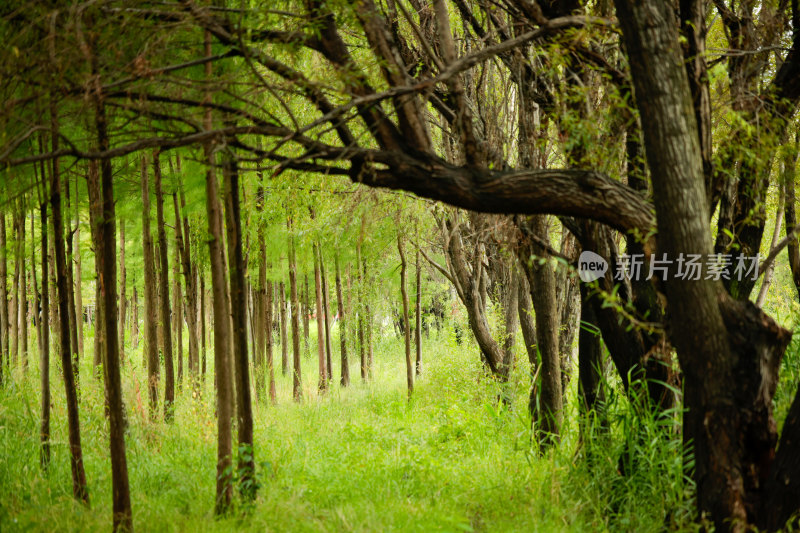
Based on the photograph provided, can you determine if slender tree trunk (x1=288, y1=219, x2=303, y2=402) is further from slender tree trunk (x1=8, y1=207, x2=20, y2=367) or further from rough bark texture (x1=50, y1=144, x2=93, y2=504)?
rough bark texture (x1=50, y1=144, x2=93, y2=504)

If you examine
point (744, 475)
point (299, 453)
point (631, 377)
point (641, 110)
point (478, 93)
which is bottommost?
point (299, 453)

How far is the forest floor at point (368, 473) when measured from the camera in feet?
15.5

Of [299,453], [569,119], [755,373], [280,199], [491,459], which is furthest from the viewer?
[280,199]

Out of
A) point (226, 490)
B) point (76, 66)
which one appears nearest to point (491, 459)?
point (226, 490)

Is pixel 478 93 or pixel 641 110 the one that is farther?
pixel 478 93

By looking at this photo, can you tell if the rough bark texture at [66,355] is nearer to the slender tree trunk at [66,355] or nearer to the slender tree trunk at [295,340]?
the slender tree trunk at [66,355]

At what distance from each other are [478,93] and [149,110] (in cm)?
437

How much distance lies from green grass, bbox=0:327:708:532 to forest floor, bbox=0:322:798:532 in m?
0.02

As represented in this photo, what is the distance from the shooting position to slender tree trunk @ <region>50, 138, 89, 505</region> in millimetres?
5160

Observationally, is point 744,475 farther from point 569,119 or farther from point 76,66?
point 76,66

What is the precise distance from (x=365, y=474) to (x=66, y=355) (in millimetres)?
2991

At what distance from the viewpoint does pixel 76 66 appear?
159 inches

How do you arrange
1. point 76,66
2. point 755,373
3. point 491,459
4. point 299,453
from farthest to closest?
1. point 299,453
2. point 491,459
3. point 76,66
4. point 755,373

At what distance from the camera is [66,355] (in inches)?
209
